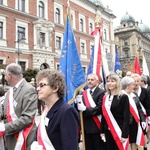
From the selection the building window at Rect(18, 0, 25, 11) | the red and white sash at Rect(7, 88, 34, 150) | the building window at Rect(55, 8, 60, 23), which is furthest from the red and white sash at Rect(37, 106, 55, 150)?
the building window at Rect(55, 8, 60, 23)

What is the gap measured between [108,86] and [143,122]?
1.43m

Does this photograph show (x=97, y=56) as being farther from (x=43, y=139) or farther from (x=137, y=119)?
(x=43, y=139)

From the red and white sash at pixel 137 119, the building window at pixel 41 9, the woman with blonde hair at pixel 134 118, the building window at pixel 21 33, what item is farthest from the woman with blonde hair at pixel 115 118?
the building window at pixel 41 9

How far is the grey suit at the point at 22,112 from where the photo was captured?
3018 millimetres

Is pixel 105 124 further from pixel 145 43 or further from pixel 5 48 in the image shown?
pixel 145 43

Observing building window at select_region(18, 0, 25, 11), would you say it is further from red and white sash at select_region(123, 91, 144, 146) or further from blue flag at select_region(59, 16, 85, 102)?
red and white sash at select_region(123, 91, 144, 146)

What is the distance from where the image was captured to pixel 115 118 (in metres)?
4.12

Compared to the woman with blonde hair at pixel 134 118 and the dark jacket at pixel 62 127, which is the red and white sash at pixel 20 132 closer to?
the dark jacket at pixel 62 127

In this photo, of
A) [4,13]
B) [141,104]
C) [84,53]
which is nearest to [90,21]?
[84,53]

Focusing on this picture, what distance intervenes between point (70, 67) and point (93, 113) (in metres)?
1.13

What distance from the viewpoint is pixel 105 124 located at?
4.26 metres

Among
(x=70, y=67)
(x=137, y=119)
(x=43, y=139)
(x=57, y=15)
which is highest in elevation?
(x=57, y=15)

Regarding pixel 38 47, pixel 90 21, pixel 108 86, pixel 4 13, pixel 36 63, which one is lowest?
pixel 108 86

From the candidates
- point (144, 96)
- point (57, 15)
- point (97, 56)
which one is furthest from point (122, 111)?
point (57, 15)
